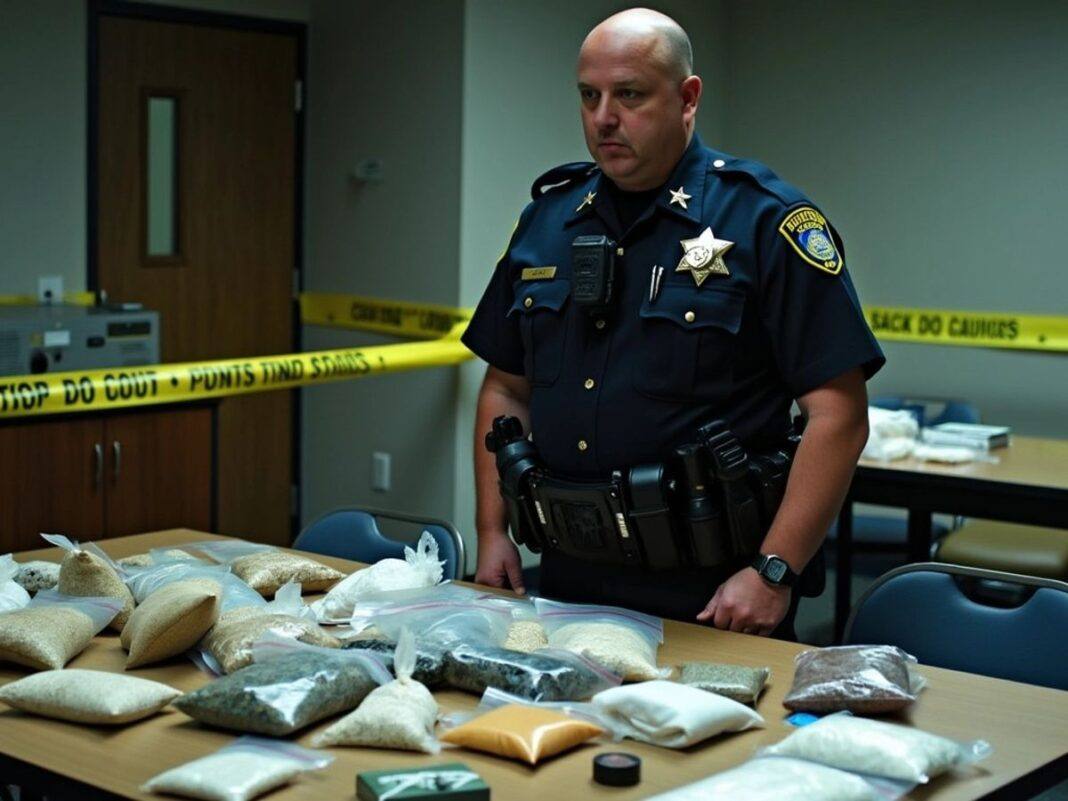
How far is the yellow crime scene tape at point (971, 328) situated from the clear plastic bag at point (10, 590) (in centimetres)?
464

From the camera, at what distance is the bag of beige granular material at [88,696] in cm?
191

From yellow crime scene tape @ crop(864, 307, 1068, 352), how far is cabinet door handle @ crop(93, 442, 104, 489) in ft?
11.3

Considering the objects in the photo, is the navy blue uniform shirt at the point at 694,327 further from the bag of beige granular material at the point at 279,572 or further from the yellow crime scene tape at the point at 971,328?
the yellow crime scene tape at the point at 971,328

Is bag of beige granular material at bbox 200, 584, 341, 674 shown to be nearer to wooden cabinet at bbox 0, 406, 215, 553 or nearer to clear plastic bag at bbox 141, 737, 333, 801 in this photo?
clear plastic bag at bbox 141, 737, 333, 801

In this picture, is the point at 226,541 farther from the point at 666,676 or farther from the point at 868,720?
the point at 868,720

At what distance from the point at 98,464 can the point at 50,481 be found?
169mm

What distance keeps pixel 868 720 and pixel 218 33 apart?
15.5 feet

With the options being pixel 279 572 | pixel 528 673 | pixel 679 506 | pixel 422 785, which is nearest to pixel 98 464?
pixel 279 572

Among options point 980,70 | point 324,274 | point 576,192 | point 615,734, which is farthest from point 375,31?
point 615,734

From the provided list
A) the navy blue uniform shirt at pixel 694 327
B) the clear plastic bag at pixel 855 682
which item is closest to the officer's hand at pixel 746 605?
the navy blue uniform shirt at pixel 694 327

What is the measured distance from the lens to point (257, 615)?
2275mm

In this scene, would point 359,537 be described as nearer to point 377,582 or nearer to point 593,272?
→ point 377,582

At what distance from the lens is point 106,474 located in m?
4.79

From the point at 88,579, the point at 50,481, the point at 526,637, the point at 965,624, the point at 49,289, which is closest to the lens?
the point at 526,637
